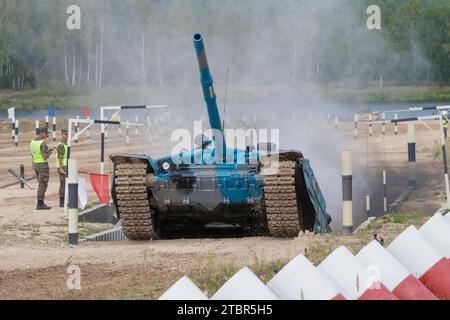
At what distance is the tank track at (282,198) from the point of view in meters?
12.4

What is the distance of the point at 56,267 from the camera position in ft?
33.2

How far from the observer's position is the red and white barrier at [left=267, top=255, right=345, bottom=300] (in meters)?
6.30

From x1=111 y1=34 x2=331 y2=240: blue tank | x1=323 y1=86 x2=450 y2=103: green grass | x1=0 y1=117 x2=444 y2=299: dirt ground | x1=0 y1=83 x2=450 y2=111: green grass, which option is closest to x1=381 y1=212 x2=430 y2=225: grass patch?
x1=0 y1=117 x2=444 y2=299: dirt ground

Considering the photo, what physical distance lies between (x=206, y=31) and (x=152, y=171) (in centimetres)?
Result: 1304

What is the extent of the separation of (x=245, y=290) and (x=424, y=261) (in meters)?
1.75

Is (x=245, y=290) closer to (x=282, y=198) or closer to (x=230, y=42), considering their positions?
(x=282, y=198)

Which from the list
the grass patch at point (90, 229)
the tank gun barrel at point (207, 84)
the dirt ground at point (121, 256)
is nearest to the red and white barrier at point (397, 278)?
the dirt ground at point (121, 256)

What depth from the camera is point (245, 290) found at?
238 inches

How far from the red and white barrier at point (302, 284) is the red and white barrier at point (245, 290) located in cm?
31

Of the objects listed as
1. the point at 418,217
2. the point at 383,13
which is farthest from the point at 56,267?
the point at 383,13

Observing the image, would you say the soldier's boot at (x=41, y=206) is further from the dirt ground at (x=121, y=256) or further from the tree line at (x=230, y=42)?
the tree line at (x=230, y=42)

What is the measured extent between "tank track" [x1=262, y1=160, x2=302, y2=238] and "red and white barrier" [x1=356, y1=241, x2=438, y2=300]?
17.7 feet

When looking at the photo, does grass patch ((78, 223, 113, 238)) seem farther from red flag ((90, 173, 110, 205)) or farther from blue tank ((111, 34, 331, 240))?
blue tank ((111, 34, 331, 240))

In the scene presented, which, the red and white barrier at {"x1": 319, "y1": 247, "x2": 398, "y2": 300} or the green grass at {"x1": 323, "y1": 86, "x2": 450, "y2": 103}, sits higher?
the green grass at {"x1": 323, "y1": 86, "x2": 450, "y2": 103}
